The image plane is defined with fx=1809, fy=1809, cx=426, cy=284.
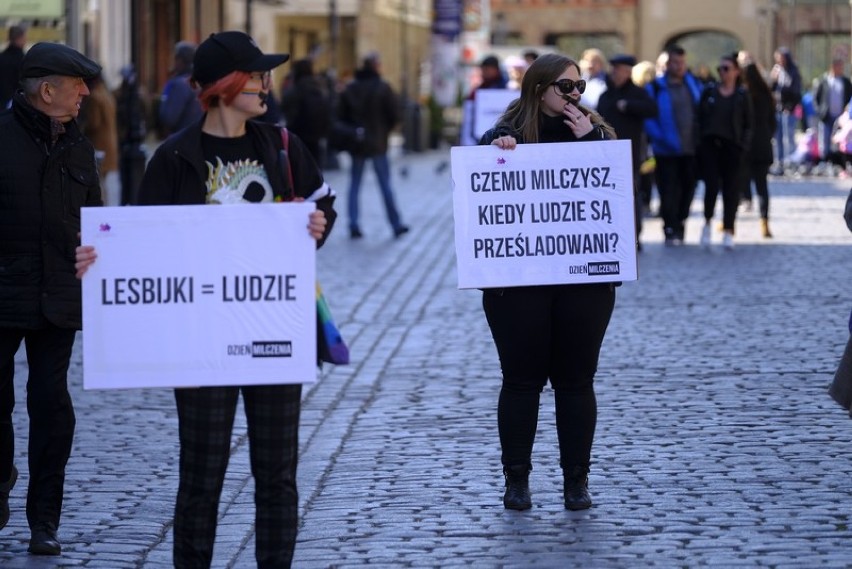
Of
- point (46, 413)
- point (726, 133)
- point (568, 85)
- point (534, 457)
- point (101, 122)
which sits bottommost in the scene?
point (534, 457)

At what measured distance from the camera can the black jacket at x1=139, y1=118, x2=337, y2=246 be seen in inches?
205

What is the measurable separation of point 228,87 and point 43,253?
141 cm

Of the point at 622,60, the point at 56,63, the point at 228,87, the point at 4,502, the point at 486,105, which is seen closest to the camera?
the point at 228,87

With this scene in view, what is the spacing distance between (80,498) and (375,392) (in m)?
2.89

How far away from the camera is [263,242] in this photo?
202 inches

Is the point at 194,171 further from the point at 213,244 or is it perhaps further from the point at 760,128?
the point at 760,128

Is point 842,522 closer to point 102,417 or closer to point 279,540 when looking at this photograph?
point 279,540

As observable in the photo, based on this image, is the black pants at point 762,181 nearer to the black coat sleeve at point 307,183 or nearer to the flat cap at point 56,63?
the flat cap at point 56,63

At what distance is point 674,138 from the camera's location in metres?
17.0

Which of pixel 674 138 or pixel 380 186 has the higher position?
pixel 674 138

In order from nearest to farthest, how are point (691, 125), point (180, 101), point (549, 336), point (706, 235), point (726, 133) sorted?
point (549, 336) → point (180, 101) → point (726, 133) → point (691, 125) → point (706, 235)

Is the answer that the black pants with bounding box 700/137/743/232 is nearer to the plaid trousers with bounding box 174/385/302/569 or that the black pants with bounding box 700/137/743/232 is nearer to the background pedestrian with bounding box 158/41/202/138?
the background pedestrian with bounding box 158/41/202/138

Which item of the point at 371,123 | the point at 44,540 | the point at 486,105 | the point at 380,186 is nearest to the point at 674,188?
the point at 486,105

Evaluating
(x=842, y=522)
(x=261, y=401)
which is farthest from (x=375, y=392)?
(x=261, y=401)
